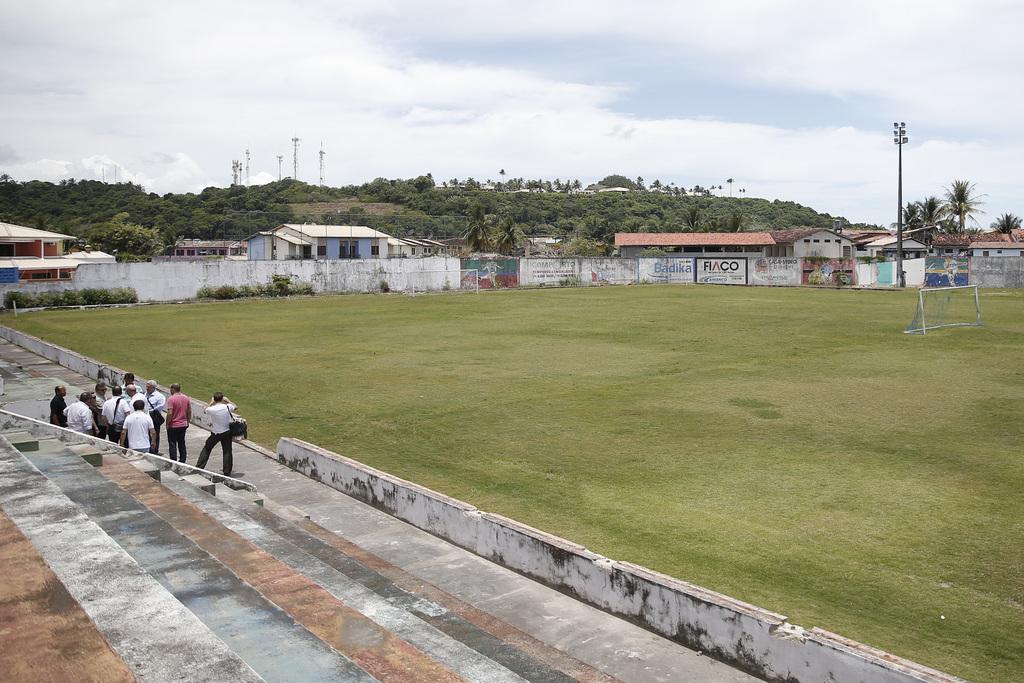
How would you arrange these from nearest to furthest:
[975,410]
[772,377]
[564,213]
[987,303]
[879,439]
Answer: [879,439] → [975,410] → [772,377] → [987,303] → [564,213]

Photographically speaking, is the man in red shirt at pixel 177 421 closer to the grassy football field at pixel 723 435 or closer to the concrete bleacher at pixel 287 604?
the grassy football field at pixel 723 435

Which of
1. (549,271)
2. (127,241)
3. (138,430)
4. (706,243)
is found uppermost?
(127,241)

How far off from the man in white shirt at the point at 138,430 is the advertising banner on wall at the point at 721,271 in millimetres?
58935

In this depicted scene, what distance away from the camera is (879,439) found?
54.0ft

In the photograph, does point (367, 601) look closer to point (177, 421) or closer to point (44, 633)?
point (44, 633)

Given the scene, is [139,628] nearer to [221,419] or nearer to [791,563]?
[791,563]

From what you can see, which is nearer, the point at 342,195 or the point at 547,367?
the point at 547,367

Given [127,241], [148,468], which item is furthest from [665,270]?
[127,241]

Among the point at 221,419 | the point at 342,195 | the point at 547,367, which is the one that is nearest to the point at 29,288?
the point at 547,367

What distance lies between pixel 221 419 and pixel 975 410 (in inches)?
612

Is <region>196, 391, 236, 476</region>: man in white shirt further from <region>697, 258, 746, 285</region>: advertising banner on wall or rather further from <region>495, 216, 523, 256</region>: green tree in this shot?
<region>495, 216, 523, 256</region>: green tree

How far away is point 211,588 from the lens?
7.61m

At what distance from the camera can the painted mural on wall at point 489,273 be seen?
65062 mm

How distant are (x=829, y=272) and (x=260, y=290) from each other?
40818 mm
